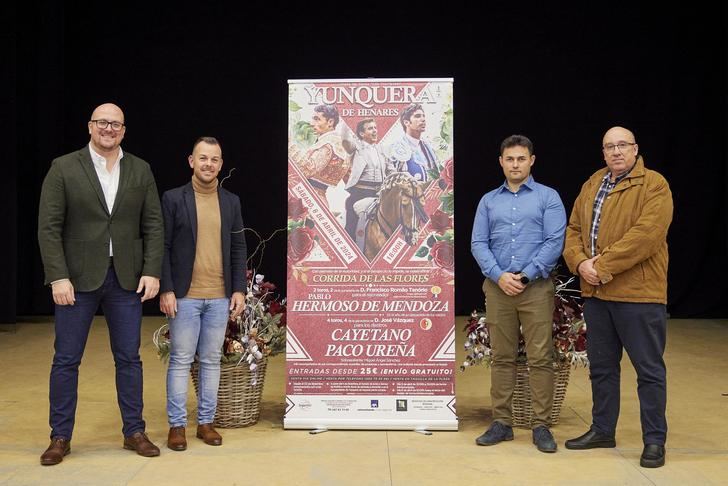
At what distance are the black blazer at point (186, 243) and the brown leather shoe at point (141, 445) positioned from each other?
63 centimetres

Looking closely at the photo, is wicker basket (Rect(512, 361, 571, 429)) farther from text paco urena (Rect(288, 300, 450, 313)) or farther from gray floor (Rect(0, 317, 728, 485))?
text paco urena (Rect(288, 300, 450, 313))

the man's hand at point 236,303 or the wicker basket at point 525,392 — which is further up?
the man's hand at point 236,303

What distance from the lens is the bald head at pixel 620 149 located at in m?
3.42

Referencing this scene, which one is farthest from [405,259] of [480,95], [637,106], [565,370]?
[637,106]

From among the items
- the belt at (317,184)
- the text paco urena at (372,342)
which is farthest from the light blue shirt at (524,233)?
the belt at (317,184)

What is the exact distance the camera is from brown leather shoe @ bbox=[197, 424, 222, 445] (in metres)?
3.59

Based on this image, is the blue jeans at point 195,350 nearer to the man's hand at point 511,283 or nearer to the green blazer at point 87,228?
the green blazer at point 87,228

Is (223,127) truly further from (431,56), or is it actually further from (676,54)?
(676,54)

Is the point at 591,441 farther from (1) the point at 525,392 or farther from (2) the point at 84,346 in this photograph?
(2) the point at 84,346

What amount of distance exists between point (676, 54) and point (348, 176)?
551 centimetres

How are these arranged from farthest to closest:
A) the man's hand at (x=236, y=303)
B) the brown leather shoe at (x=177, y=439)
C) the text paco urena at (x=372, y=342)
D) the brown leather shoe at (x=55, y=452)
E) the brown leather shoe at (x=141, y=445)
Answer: the text paco urena at (x=372, y=342), the man's hand at (x=236, y=303), the brown leather shoe at (x=177, y=439), the brown leather shoe at (x=141, y=445), the brown leather shoe at (x=55, y=452)

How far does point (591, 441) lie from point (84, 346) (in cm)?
222

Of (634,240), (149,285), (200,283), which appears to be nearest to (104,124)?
(149,285)

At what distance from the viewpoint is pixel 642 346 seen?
3348 millimetres
